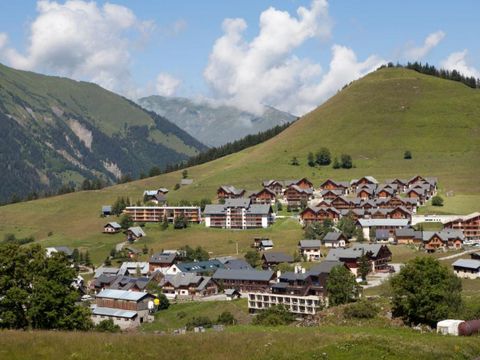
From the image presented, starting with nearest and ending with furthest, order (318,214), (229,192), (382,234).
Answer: (382,234), (318,214), (229,192)

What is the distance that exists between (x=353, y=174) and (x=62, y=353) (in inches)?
6033

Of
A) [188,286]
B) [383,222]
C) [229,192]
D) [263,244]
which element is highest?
[229,192]

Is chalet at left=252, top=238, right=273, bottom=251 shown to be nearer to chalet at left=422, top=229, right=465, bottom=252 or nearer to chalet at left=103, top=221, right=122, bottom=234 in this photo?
chalet at left=422, top=229, right=465, bottom=252

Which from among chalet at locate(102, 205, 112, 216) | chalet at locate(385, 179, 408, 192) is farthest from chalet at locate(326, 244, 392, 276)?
chalet at locate(102, 205, 112, 216)

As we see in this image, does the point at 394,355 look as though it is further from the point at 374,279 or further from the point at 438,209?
the point at 438,209

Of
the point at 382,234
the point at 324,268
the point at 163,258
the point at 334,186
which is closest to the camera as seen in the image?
the point at 324,268

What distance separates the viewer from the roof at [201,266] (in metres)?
106

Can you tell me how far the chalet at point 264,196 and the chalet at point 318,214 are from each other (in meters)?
22.1

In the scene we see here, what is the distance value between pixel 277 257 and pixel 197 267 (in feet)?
45.5

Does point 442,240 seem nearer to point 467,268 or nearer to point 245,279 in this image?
point 467,268

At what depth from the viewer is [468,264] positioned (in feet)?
288

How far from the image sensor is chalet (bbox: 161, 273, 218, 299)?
9819 cm

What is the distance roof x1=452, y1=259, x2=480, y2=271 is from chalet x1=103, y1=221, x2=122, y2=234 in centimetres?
8193

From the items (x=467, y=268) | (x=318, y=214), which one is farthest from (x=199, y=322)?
(x=318, y=214)
